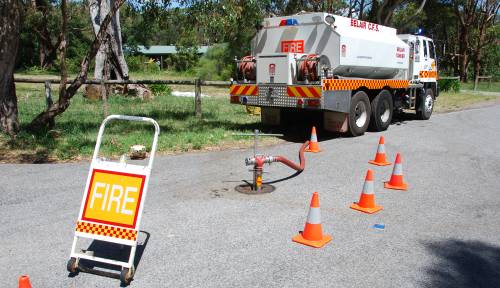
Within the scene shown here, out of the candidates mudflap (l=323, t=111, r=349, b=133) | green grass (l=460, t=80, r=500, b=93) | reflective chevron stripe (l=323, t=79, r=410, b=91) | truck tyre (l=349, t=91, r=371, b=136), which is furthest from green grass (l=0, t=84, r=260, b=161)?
green grass (l=460, t=80, r=500, b=93)

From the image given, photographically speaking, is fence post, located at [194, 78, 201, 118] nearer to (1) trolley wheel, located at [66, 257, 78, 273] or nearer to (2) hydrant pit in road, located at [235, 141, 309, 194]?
(2) hydrant pit in road, located at [235, 141, 309, 194]

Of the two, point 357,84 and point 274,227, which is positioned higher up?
point 357,84

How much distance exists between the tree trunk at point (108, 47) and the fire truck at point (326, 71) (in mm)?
8899

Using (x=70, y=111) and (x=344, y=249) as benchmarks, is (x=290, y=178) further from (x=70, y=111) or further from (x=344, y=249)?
(x=70, y=111)

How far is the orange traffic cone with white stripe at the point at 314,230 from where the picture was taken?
15.0ft

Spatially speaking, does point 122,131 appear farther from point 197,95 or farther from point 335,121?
point 335,121

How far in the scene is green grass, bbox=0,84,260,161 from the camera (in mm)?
8812

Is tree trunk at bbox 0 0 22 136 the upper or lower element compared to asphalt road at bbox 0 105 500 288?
upper

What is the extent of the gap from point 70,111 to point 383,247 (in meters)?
11.9

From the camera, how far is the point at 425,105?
15.4 meters

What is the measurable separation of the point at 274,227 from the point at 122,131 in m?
6.66

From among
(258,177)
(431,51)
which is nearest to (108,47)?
(431,51)

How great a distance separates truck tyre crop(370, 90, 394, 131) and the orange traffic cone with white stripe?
27.0 feet

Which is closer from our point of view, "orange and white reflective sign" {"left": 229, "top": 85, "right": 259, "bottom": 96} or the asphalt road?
the asphalt road
